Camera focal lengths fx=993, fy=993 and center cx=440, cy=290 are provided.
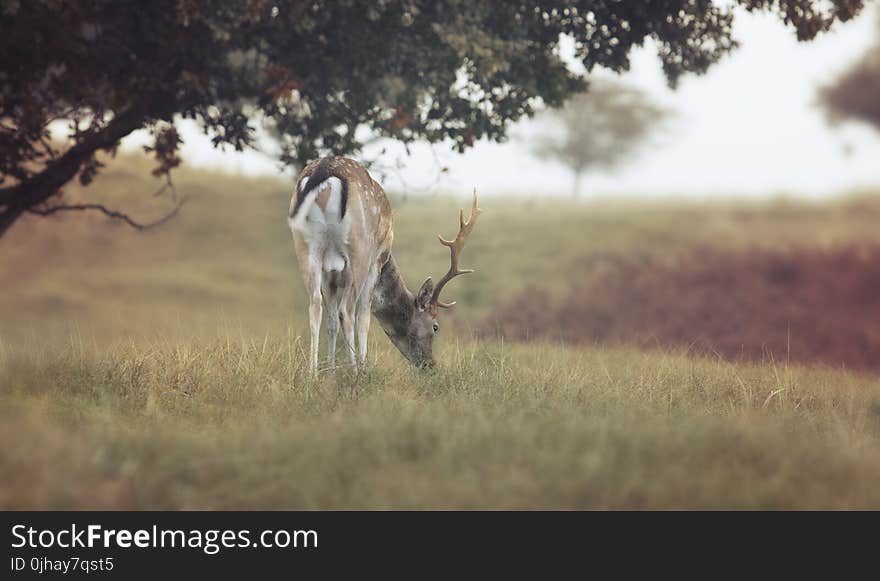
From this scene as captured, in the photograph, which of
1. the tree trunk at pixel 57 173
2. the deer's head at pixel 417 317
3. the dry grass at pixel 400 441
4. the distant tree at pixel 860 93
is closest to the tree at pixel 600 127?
the distant tree at pixel 860 93

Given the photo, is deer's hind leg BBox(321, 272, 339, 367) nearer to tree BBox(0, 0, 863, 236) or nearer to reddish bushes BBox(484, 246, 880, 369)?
tree BBox(0, 0, 863, 236)

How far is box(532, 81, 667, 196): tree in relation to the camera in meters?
39.8

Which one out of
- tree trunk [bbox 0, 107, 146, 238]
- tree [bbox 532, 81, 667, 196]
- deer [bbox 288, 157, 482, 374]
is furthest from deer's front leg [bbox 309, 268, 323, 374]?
tree [bbox 532, 81, 667, 196]

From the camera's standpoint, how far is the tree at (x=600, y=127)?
39844 mm

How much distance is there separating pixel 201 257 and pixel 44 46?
13.8 m

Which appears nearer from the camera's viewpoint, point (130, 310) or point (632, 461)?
point (632, 461)

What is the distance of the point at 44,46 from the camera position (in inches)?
482

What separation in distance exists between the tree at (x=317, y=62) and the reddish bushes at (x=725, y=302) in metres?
6.29

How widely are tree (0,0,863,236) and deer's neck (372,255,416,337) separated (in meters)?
2.91

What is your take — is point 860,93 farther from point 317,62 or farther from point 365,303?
point 365,303

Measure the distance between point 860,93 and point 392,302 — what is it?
2168 cm

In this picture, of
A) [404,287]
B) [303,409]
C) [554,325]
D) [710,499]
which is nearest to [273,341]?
[404,287]
